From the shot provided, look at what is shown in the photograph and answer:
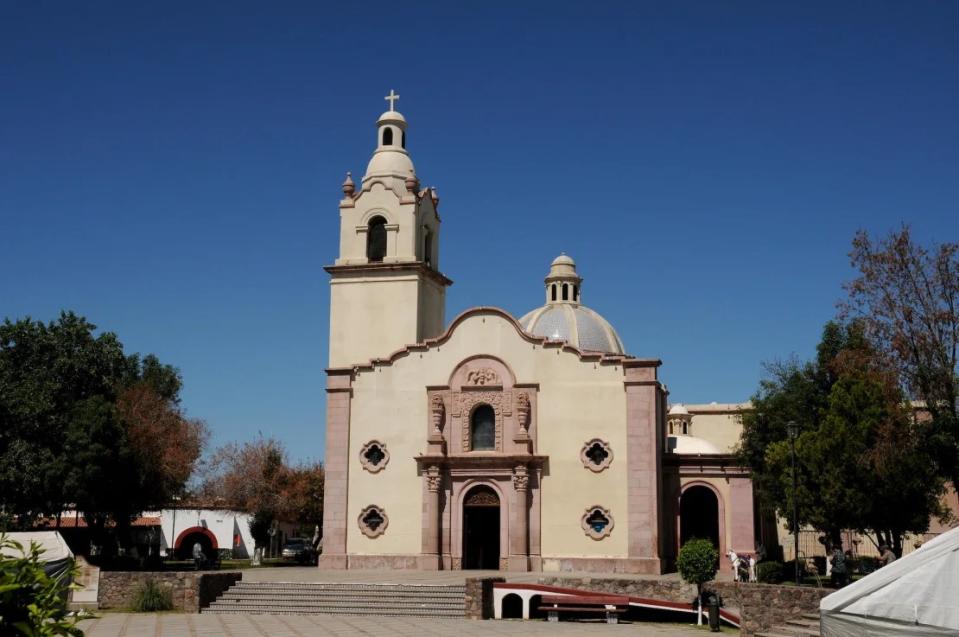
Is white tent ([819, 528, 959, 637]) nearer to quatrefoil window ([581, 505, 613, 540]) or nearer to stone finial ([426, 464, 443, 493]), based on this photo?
quatrefoil window ([581, 505, 613, 540])

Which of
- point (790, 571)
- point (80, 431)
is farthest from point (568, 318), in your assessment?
point (80, 431)

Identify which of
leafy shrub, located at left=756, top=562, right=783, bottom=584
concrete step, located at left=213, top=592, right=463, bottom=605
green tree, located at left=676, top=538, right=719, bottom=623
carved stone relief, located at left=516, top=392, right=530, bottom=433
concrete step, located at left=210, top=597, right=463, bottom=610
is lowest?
concrete step, located at left=210, top=597, right=463, bottom=610

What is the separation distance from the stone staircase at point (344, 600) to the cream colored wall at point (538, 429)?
350 inches

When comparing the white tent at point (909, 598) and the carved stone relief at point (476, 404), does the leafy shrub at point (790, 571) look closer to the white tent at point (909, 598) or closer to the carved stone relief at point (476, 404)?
the carved stone relief at point (476, 404)

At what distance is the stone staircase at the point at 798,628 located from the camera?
783 inches

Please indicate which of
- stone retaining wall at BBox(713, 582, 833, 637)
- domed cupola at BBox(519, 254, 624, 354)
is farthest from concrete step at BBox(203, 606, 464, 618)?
domed cupola at BBox(519, 254, 624, 354)

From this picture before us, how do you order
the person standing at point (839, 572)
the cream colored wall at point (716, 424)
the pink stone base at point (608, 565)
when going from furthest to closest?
the cream colored wall at point (716, 424)
the pink stone base at point (608, 565)
the person standing at point (839, 572)

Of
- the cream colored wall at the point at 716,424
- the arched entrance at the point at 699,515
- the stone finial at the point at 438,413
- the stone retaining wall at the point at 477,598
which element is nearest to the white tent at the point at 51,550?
the stone retaining wall at the point at 477,598

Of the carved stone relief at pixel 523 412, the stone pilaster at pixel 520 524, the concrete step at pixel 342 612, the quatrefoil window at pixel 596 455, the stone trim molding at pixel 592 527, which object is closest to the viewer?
the concrete step at pixel 342 612

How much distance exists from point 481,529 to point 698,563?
13.7m

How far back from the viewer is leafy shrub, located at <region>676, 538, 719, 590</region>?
2594cm

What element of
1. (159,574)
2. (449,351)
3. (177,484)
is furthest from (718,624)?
(177,484)

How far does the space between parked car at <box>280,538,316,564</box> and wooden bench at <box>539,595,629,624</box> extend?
26.3 metres

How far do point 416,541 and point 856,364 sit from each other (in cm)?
1625
